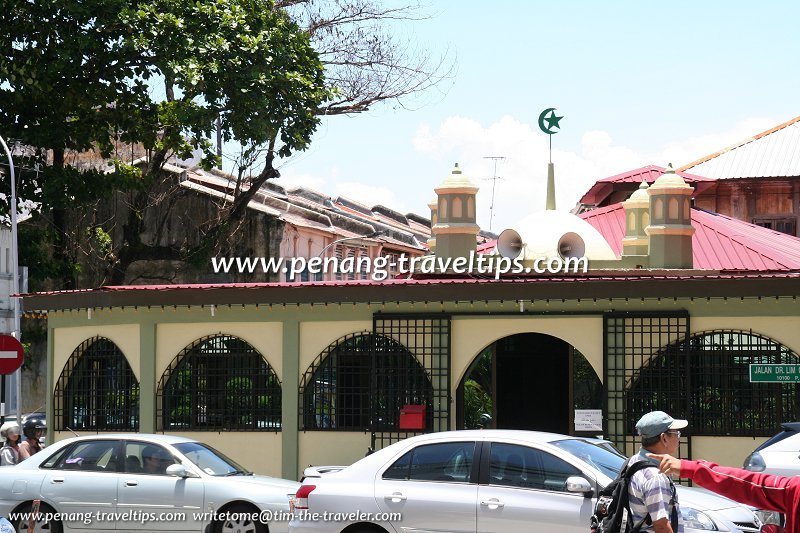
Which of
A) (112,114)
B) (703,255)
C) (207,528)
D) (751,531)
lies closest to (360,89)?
(112,114)

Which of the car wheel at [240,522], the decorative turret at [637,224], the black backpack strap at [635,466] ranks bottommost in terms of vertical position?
the car wheel at [240,522]

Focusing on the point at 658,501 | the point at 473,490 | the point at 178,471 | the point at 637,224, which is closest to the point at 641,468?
the point at 658,501

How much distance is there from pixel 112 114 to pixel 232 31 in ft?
11.4

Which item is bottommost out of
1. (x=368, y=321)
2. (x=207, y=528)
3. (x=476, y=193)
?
(x=207, y=528)

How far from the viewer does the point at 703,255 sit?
22688 millimetres

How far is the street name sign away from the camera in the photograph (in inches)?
674

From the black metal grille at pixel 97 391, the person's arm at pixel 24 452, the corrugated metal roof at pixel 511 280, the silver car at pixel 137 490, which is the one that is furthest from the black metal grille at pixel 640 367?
the person's arm at pixel 24 452

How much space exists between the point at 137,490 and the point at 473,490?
471 centimetres

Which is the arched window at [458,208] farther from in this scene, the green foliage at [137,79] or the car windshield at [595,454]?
the car windshield at [595,454]

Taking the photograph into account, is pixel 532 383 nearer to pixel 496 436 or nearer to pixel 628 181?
pixel 628 181

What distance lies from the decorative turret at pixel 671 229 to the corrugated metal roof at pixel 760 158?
16.4m

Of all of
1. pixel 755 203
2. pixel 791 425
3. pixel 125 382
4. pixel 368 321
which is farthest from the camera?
pixel 755 203

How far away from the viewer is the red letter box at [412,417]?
18688 millimetres

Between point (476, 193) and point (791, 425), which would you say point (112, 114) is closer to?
point (476, 193)
